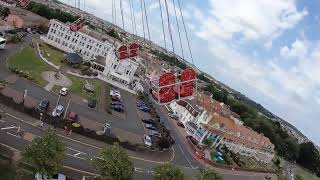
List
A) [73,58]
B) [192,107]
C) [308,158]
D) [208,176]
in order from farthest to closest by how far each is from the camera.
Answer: [308,158] < [192,107] < [73,58] < [208,176]

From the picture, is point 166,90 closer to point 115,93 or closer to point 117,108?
point 117,108

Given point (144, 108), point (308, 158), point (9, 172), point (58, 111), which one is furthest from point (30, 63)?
point (308, 158)

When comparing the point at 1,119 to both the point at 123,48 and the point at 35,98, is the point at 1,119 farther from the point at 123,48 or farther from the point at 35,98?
the point at 123,48

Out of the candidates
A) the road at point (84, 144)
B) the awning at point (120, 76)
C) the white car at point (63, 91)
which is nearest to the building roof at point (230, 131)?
the road at point (84, 144)

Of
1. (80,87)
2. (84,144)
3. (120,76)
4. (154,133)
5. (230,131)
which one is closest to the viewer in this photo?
(84,144)

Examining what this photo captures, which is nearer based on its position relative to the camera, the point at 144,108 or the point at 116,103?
the point at 116,103

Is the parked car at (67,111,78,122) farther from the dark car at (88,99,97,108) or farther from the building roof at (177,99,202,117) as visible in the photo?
the building roof at (177,99,202,117)

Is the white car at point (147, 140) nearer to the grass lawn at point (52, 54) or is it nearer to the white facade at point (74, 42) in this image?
the grass lawn at point (52, 54)

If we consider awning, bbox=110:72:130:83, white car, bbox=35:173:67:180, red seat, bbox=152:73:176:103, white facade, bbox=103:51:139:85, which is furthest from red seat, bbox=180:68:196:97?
awning, bbox=110:72:130:83

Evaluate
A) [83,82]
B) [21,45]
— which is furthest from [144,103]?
[21,45]
